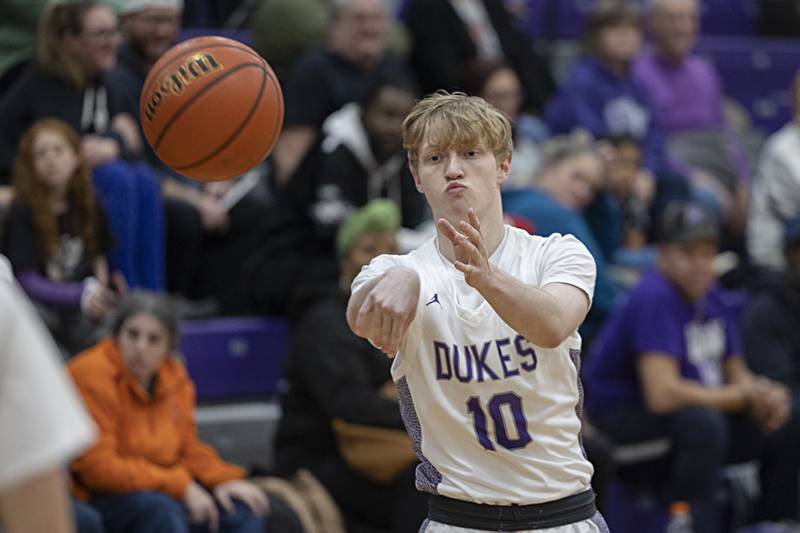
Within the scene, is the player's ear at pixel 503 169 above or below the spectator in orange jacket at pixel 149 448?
above

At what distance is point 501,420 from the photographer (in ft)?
12.1

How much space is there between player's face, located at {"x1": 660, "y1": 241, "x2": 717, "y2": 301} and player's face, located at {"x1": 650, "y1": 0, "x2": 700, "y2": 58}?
9.97ft

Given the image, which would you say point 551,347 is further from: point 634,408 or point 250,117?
point 634,408

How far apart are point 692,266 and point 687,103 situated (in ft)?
10.5

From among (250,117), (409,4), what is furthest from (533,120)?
(250,117)

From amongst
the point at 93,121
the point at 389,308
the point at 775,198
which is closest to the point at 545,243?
the point at 389,308

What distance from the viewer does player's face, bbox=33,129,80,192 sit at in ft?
20.5

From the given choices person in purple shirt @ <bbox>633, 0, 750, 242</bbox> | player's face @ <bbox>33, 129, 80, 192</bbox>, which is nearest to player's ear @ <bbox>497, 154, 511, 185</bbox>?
player's face @ <bbox>33, 129, 80, 192</bbox>

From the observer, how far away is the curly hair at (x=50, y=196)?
625 centimetres

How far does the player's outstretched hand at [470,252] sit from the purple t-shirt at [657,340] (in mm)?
3766

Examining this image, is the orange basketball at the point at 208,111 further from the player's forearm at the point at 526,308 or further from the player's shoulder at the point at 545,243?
the player's forearm at the point at 526,308

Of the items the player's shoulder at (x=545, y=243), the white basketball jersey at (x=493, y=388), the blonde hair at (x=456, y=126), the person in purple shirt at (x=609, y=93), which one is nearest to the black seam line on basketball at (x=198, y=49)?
→ the blonde hair at (x=456, y=126)

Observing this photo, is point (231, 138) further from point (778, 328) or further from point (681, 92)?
point (681, 92)

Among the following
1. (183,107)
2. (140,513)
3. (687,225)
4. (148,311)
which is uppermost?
(183,107)
